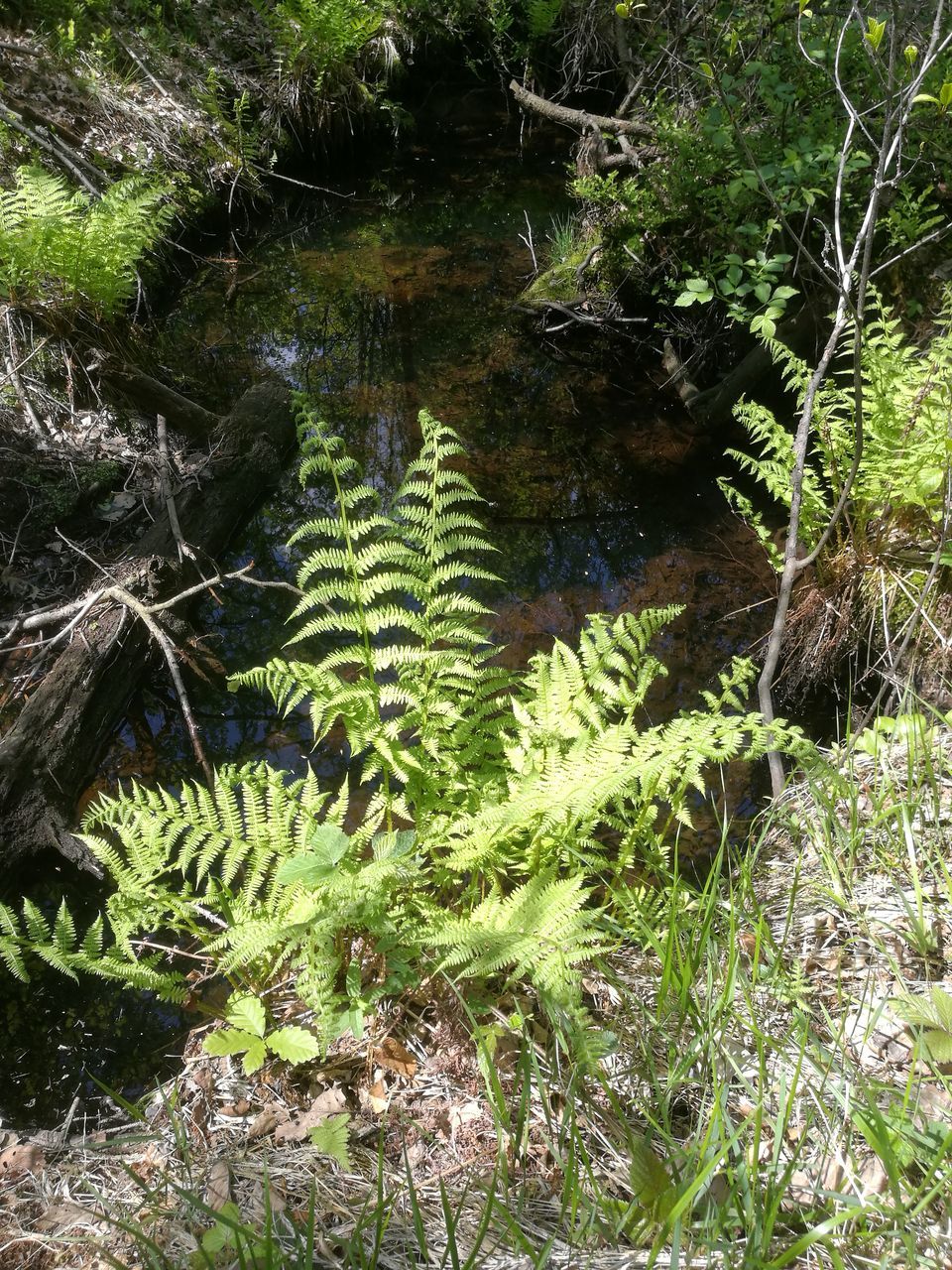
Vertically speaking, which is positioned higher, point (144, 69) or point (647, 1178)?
point (144, 69)

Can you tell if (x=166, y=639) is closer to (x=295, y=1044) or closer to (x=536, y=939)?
(x=295, y=1044)

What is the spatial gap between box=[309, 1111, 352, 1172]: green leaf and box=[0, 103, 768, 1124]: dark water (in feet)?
3.42

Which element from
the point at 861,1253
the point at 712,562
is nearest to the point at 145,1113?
the point at 861,1253

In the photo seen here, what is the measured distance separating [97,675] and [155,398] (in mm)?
1778

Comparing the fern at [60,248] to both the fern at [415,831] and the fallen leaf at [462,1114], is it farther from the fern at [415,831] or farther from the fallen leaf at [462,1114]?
the fallen leaf at [462,1114]

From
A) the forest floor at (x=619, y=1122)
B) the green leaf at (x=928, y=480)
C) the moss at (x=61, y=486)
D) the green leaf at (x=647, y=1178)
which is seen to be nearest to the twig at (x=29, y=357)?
the moss at (x=61, y=486)

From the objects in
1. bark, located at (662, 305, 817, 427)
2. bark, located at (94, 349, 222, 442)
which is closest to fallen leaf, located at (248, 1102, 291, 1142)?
bark, located at (94, 349, 222, 442)

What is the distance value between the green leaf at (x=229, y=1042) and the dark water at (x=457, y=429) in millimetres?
841

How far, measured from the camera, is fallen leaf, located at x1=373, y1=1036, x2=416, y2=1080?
6.61 feet

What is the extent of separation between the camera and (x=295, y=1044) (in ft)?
5.87

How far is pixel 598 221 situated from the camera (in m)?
6.18

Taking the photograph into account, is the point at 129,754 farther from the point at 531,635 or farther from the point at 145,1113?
the point at 531,635

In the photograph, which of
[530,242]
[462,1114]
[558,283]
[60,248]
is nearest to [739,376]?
[558,283]

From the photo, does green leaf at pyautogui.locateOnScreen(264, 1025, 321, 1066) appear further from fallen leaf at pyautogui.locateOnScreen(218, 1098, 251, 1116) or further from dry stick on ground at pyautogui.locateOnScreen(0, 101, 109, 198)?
dry stick on ground at pyautogui.locateOnScreen(0, 101, 109, 198)
